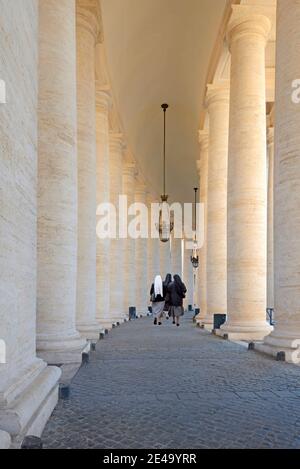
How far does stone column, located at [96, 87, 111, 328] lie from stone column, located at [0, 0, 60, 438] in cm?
2327

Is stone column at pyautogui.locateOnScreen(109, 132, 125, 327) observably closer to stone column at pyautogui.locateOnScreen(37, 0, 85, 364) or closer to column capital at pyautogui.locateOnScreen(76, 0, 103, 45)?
column capital at pyautogui.locateOnScreen(76, 0, 103, 45)

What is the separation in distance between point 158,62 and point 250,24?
22.6 metres

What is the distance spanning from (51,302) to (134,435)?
885cm

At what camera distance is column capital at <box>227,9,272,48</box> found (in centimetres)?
2919

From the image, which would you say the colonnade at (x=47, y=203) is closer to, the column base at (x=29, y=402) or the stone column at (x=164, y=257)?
the column base at (x=29, y=402)

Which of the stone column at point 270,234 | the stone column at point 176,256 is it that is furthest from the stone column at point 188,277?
the stone column at point 270,234

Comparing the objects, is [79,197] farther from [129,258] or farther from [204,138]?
[129,258]

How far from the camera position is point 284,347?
19.8 m

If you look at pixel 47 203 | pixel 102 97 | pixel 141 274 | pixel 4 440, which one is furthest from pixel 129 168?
pixel 4 440

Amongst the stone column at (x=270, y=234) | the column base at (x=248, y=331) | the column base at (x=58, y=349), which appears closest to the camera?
the column base at (x=58, y=349)

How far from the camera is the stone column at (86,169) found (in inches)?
1041

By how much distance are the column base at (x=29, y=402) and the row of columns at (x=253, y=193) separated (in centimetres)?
1123

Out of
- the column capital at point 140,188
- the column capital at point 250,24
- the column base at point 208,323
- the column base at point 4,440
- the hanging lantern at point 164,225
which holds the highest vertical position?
the column capital at point 250,24

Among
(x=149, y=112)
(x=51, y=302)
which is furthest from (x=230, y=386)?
(x=149, y=112)
